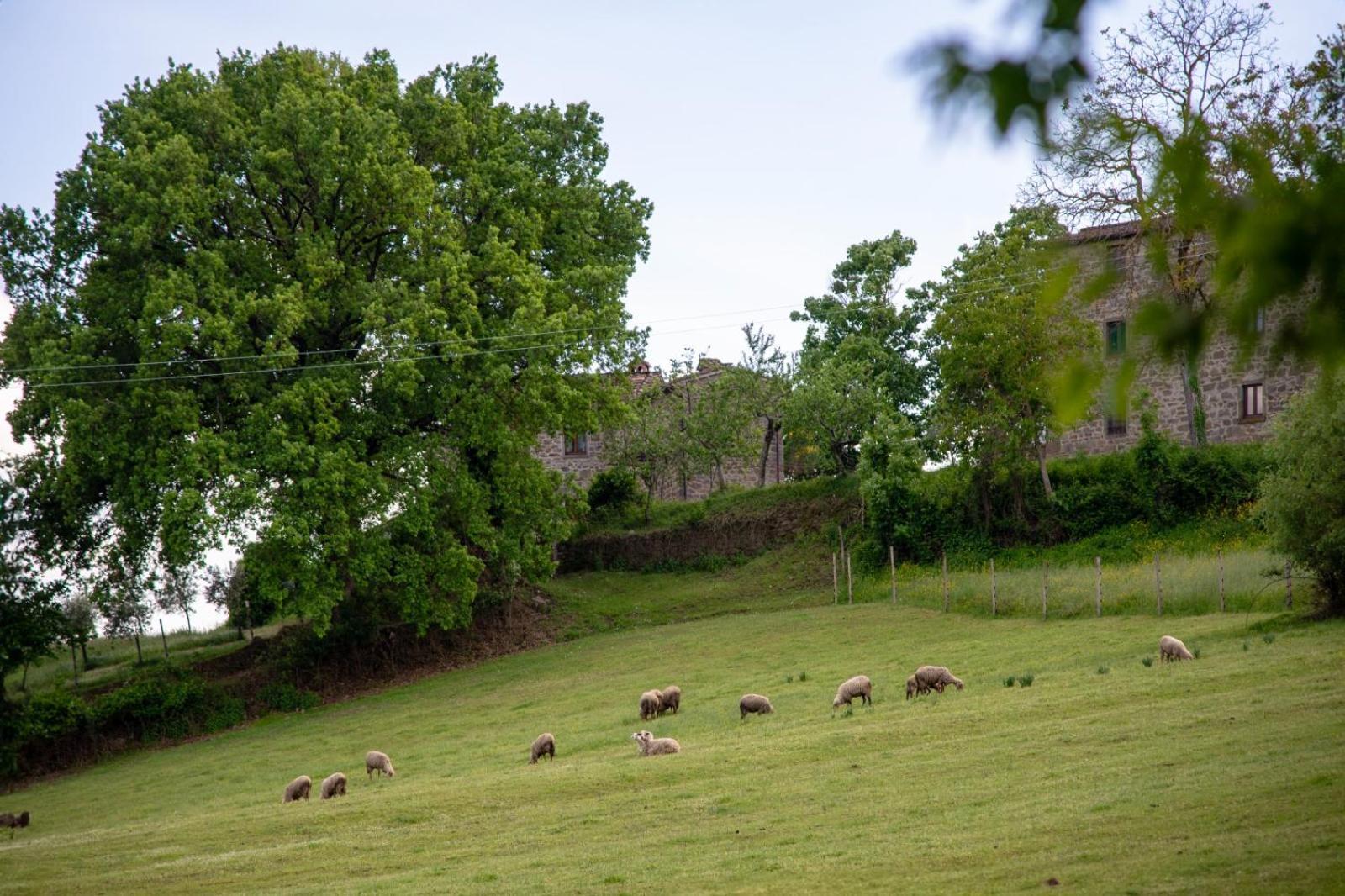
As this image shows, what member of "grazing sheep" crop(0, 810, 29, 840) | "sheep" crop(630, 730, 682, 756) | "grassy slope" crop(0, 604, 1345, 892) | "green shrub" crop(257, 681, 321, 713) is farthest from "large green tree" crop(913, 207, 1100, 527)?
"grazing sheep" crop(0, 810, 29, 840)

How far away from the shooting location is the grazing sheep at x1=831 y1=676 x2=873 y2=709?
2788 cm

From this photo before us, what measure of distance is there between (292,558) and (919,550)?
73.9ft

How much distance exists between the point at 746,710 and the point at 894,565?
759 inches

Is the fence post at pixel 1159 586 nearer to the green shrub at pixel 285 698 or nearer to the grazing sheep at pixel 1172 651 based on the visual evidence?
the grazing sheep at pixel 1172 651

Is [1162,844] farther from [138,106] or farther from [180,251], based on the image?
[138,106]

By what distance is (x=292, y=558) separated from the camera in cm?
3900

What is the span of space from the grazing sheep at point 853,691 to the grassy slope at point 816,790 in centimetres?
30

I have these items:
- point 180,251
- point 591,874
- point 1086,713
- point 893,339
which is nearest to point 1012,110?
point 591,874

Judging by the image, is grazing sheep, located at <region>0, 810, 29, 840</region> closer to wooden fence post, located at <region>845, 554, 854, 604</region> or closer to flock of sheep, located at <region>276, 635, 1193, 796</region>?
flock of sheep, located at <region>276, 635, 1193, 796</region>

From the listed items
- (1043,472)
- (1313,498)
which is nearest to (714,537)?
(1043,472)

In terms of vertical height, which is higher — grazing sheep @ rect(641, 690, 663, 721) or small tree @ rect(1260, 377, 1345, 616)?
small tree @ rect(1260, 377, 1345, 616)

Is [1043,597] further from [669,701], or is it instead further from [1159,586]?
[669,701]

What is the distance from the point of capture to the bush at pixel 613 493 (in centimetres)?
6072

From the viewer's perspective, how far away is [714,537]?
189 feet
